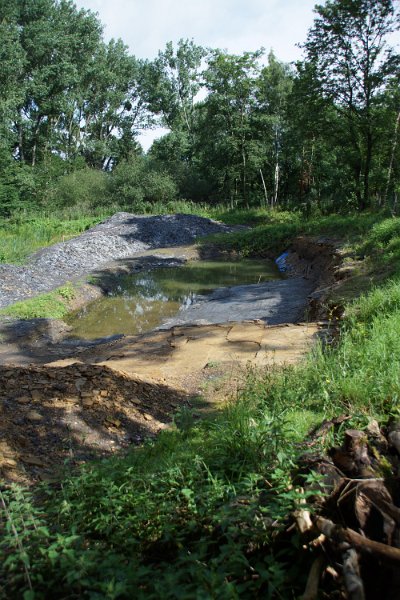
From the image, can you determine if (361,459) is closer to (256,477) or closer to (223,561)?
(256,477)

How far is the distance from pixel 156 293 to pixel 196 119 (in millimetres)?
33927

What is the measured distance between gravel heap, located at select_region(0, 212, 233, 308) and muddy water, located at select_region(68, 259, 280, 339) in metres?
1.49

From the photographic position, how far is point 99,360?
6.42 meters

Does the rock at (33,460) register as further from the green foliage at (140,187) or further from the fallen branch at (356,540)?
the green foliage at (140,187)

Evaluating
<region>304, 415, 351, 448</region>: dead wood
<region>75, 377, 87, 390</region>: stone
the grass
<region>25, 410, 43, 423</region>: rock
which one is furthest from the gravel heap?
<region>304, 415, 351, 448</region>: dead wood

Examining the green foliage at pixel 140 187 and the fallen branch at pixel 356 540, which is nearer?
the fallen branch at pixel 356 540

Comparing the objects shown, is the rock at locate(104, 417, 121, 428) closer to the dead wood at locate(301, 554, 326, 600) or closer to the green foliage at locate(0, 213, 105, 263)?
the dead wood at locate(301, 554, 326, 600)

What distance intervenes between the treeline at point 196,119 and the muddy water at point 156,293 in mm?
5300

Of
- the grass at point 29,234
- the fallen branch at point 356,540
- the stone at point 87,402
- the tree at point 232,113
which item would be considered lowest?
the stone at point 87,402

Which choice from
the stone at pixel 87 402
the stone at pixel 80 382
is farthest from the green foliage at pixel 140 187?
the stone at pixel 87 402

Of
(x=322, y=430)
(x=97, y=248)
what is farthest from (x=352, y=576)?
(x=97, y=248)

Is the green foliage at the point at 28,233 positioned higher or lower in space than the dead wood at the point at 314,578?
higher

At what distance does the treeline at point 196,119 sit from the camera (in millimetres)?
18016

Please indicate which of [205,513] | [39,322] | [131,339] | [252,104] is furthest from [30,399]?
[252,104]
